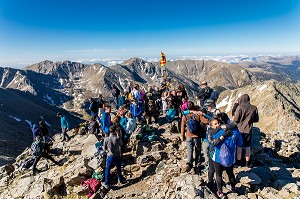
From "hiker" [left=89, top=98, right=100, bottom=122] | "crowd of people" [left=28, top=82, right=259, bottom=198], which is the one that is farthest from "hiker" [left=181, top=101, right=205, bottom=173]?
"hiker" [left=89, top=98, right=100, bottom=122]

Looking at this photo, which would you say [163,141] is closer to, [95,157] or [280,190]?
[95,157]

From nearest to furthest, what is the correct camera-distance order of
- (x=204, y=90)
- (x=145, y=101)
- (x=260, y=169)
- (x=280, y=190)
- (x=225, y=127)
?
(x=225, y=127)
(x=280, y=190)
(x=260, y=169)
(x=204, y=90)
(x=145, y=101)

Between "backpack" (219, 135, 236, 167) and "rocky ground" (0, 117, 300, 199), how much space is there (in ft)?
5.31

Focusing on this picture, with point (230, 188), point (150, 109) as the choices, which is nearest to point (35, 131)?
point (150, 109)

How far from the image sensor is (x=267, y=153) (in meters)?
18.1

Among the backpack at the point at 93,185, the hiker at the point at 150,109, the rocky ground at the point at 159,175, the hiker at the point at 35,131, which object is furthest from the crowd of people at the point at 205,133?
the hiker at the point at 35,131

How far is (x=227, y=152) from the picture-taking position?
898cm

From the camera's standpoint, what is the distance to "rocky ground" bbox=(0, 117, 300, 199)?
1040 cm

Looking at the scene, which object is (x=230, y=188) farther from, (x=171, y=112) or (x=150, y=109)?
(x=150, y=109)

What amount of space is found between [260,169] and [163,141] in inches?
284

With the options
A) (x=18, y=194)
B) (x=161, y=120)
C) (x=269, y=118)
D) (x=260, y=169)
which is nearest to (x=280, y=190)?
(x=260, y=169)

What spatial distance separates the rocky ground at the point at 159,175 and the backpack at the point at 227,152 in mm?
1618

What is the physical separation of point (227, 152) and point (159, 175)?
16.7 ft

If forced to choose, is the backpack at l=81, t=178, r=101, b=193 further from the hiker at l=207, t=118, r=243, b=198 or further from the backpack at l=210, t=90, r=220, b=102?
the backpack at l=210, t=90, r=220, b=102
